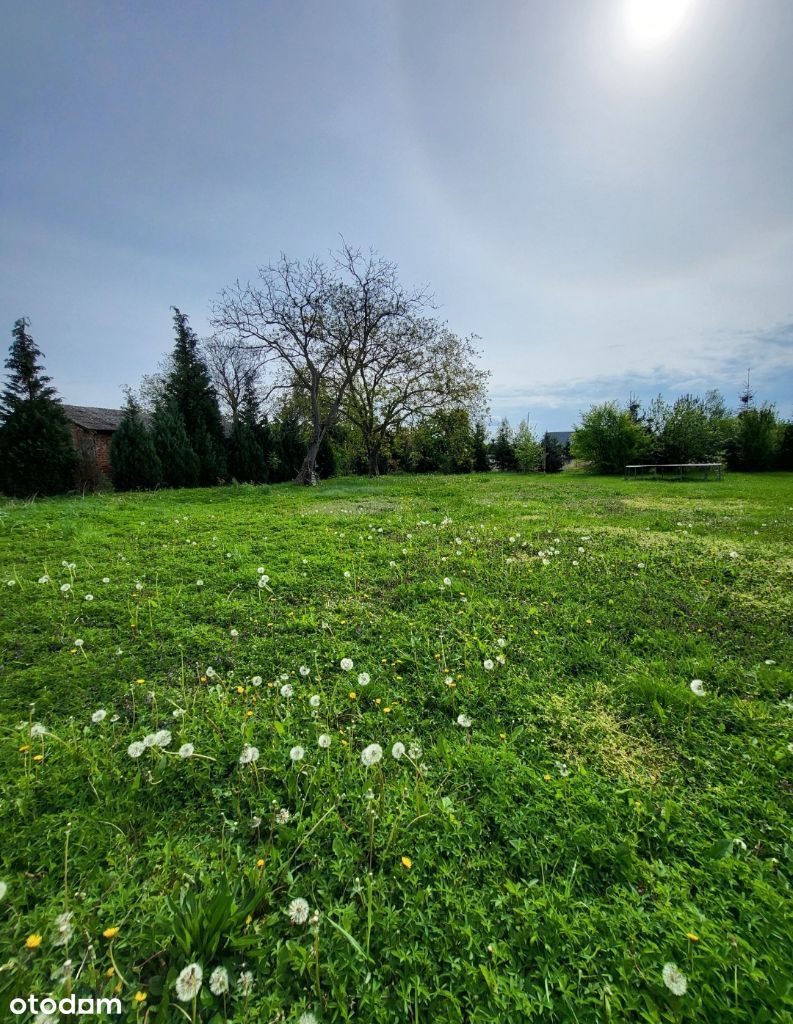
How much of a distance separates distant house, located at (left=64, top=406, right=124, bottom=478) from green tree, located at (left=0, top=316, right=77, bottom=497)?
6.73 ft

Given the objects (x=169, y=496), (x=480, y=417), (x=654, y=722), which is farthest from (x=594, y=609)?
(x=480, y=417)

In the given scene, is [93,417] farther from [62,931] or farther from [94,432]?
[62,931]

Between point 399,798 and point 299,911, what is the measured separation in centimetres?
65

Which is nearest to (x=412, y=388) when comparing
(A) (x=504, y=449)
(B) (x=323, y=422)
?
(B) (x=323, y=422)

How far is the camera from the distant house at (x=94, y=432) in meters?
19.3

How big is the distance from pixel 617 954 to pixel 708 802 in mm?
909

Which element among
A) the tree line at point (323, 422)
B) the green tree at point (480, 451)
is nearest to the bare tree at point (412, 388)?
the tree line at point (323, 422)

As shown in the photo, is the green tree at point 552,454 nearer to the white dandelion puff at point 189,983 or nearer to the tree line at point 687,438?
the tree line at point 687,438

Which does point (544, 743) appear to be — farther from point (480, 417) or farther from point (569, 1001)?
point (480, 417)

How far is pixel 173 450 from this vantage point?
18328 millimetres

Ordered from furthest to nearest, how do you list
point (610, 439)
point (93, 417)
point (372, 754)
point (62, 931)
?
point (610, 439)
point (93, 417)
point (372, 754)
point (62, 931)

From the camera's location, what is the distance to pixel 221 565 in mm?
4551

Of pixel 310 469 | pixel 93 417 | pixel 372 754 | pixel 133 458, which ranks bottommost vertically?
pixel 372 754

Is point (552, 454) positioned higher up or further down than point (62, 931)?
higher up
